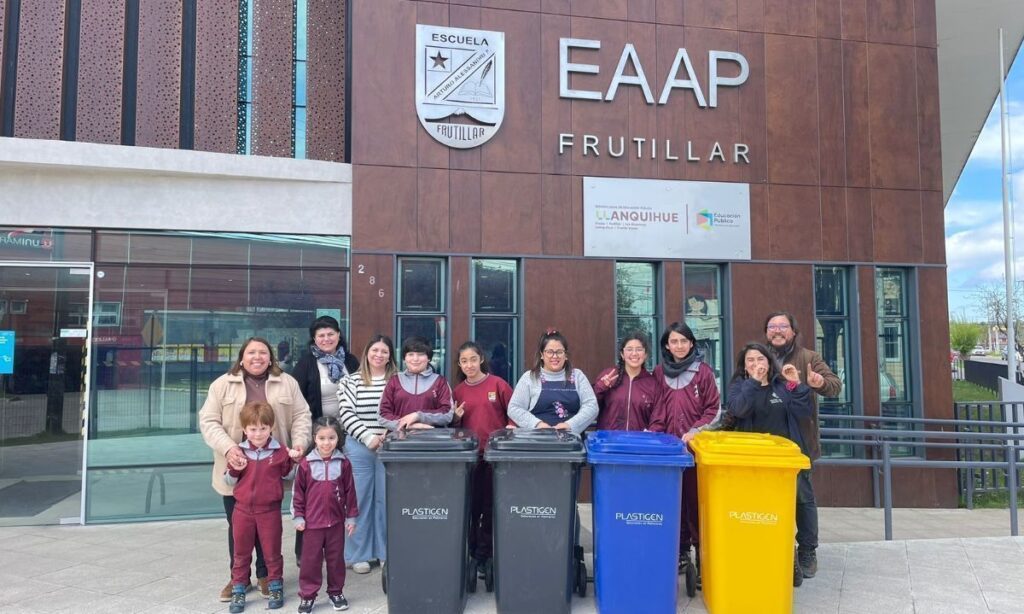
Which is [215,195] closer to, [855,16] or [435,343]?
[435,343]

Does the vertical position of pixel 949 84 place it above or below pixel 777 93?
above

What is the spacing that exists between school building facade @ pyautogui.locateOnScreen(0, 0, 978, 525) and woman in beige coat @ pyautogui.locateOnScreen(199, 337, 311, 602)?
220 centimetres

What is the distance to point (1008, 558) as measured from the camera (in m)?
4.90

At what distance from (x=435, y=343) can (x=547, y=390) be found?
8.57ft

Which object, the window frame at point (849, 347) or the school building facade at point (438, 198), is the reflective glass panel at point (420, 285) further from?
the window frame at point (849, 347)

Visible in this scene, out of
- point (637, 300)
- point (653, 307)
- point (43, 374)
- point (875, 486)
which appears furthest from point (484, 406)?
point (875, 486)

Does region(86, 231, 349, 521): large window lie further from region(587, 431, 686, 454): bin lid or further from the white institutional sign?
region(587, 431, 686, 454): bin lid

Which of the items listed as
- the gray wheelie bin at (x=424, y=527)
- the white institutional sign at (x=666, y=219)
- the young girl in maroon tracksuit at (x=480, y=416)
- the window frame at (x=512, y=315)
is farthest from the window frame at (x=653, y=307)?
the gray wheelie bin at (x=424, y=527)

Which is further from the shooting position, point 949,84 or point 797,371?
point 949,84

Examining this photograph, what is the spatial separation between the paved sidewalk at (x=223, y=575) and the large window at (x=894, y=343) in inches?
80.7

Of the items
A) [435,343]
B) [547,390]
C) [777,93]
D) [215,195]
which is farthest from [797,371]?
[215,195]

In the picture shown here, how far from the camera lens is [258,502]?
3.91 m

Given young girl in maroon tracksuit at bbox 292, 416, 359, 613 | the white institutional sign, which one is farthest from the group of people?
the white institutional sign

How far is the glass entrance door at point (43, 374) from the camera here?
621 centimetres
